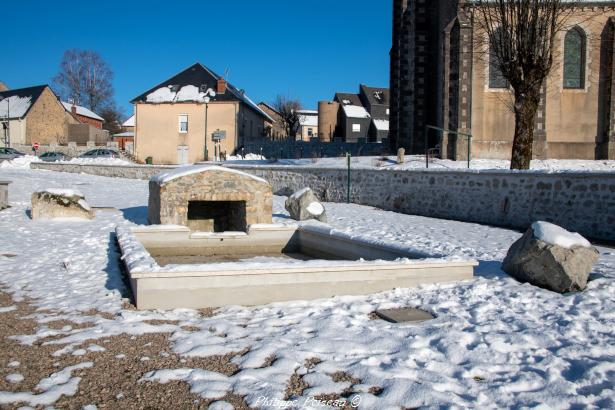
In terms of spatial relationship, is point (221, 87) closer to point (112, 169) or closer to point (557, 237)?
point (112, 169)

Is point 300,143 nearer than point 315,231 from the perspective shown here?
No

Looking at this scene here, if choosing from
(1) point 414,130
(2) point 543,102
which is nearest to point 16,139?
(1) point 414,130

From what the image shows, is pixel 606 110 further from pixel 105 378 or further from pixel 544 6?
pixel 105 378

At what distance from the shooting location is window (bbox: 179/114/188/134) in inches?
1711

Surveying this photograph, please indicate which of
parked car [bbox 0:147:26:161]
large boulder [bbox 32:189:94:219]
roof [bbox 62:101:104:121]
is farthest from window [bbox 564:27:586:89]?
roof [bbox 62:101:104:121]

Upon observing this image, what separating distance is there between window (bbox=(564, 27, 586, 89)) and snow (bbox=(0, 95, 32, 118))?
157 feet

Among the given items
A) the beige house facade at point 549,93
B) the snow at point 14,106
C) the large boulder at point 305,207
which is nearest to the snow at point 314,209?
the large boulder at point 305,207

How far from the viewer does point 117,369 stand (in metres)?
4.14

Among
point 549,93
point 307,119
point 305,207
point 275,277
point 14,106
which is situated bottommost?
point 275,277

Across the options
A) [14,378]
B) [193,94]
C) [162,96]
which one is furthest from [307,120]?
[14,378]

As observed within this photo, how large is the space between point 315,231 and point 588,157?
19.0 m

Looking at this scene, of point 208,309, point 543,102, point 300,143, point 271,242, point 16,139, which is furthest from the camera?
point 16,139

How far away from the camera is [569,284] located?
6418 mm

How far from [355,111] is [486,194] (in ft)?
171
